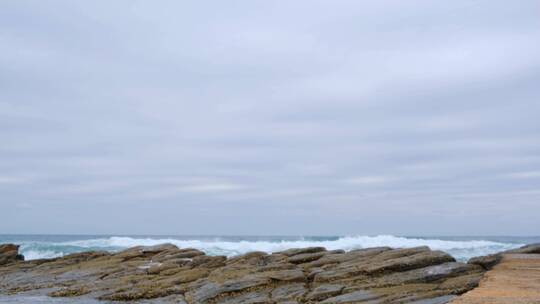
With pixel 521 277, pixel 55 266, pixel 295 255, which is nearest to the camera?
pixel 521 277

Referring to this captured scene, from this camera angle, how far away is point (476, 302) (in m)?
16.6

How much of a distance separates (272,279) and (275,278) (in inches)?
5.3

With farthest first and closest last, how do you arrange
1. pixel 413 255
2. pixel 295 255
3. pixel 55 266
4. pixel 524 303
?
pixel 55 266 < pixel 295 255 < pixel 413 255 < pixel 524 303

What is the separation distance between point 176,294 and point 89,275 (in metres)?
9.27

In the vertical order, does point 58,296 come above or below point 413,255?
below

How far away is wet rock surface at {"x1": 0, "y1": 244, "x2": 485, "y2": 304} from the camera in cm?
2147

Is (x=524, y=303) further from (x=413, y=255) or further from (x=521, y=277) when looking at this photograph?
(x=413, y=255)

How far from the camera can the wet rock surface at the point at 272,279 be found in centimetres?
2147

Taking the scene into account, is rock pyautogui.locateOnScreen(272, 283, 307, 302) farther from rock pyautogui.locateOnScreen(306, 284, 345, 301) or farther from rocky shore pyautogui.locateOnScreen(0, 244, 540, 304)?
rock pyautogui.locateOnScreen(306, 284, 345, 301)

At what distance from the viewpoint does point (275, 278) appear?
24812 mm

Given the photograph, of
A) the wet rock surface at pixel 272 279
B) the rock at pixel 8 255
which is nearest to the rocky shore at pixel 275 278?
the wet rock surface at pixel 272 279

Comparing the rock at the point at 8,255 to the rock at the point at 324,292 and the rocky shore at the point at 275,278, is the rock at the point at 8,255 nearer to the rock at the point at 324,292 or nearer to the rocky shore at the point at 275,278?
the rocky shore at the point at 275,278

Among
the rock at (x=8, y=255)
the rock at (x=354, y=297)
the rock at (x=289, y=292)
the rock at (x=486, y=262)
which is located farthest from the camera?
the rock at (x=8, y=255)

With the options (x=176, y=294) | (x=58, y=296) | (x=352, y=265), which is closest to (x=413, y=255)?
(x=352, y=265)
